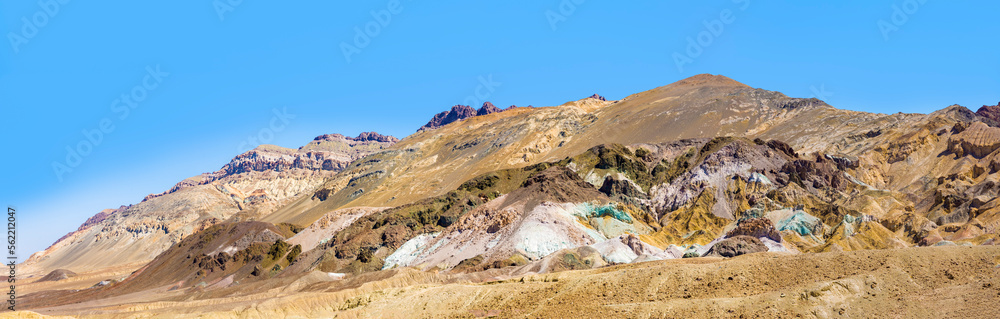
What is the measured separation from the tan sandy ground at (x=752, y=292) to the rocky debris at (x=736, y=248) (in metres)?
25.6

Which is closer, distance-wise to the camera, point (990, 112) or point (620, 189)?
point (620, 189)

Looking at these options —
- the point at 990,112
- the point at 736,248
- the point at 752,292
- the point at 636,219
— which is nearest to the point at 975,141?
the point at 990,112

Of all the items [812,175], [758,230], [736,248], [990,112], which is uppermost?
[990,112]

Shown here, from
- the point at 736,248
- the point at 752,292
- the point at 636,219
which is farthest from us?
the point at 636,219

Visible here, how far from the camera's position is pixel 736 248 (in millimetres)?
79750

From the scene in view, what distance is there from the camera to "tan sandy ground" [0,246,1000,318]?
3988 cm

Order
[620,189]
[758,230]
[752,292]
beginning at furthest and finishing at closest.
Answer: [620,189] < [758,230] < [752,292]

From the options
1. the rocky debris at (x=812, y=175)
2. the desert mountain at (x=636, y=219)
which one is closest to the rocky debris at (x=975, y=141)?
the desert mountain at (x=636, y=219)

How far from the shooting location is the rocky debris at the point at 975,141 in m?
125

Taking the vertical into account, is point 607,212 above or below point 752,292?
above

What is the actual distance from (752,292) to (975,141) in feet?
359

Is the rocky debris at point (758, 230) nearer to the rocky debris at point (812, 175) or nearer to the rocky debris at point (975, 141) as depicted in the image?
the rocky debris at point (812, 175)

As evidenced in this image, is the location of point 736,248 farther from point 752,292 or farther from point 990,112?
point 990,112

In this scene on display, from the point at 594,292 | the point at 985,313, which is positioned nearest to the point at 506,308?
the point at 594,292
